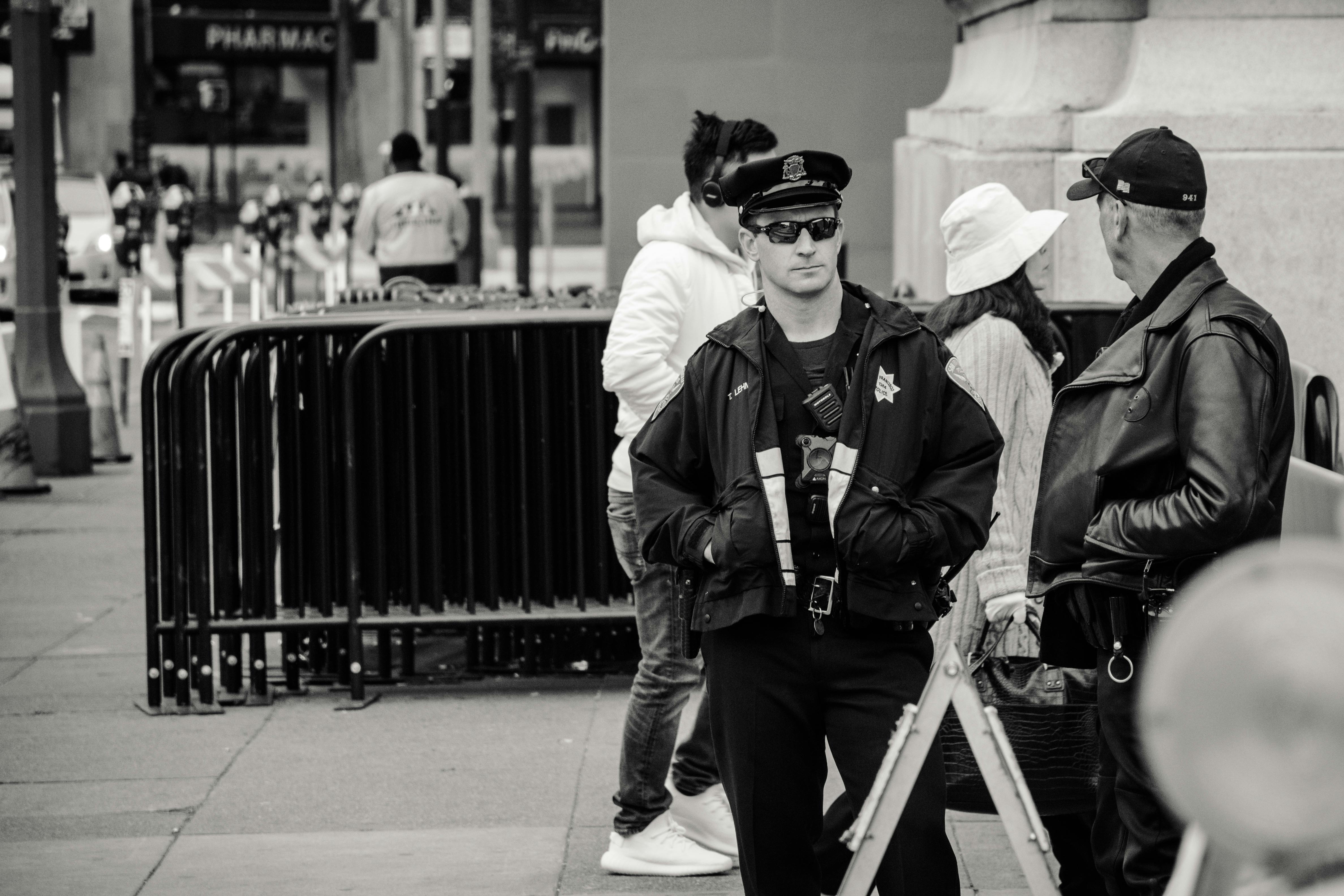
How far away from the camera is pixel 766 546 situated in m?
3.77

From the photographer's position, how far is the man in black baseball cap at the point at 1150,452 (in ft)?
12.0

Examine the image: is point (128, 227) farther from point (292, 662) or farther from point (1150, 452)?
point (1150, 452)

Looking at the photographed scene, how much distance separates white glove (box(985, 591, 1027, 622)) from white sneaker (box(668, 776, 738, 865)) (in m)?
1.15

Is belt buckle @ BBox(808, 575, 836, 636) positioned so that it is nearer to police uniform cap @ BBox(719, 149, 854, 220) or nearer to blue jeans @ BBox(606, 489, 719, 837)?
police uniform cap @ BBox(719, 149, 854, 220)

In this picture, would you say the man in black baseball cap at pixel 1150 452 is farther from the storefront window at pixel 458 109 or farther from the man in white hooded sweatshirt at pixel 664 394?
the storefront window at pixel 458 109

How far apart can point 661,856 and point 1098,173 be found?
90.7 inches

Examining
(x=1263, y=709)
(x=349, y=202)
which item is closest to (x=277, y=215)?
(x=349, y=202)

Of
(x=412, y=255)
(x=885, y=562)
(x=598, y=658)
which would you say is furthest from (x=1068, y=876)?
(x=412, y=255)

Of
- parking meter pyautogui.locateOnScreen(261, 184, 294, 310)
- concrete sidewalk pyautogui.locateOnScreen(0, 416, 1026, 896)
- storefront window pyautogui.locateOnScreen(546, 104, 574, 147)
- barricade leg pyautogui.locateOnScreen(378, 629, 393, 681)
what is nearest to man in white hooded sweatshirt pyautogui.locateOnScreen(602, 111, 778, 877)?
concrete sidewalk pyautogui.locateOnScreen(0, 416, 1026, 896)

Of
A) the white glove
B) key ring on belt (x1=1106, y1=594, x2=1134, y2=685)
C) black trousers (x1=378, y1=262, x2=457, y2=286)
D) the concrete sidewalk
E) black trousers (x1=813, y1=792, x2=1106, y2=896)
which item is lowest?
the concrete sidewalk

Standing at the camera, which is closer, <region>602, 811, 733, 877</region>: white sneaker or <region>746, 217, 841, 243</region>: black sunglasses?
<region>746, 217, 841, 243</region>: black sunglasses

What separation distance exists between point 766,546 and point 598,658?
372 centimetres

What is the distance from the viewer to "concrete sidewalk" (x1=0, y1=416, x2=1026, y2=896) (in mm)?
5191

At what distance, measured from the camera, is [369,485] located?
697cm
